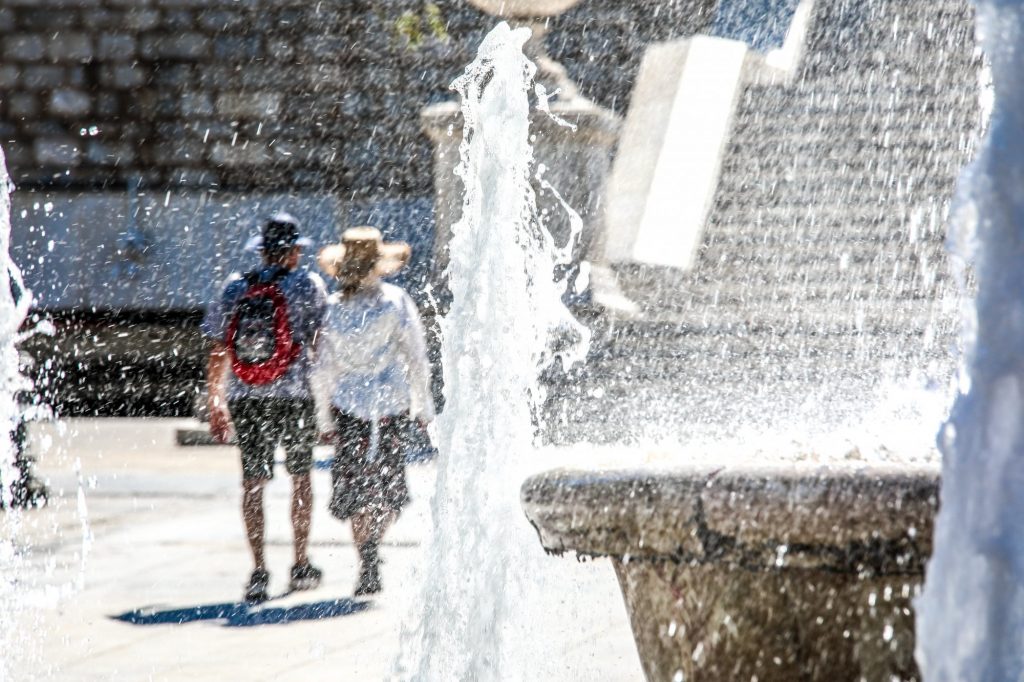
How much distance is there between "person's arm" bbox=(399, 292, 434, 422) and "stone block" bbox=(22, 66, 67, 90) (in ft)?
37.7

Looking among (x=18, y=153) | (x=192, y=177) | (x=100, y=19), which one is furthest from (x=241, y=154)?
(x=18, y=153)

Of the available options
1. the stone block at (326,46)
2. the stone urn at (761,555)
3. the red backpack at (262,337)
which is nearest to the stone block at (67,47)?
the stone block at (326,46)

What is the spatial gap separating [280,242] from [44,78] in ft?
37.2

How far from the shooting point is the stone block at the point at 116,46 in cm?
1527

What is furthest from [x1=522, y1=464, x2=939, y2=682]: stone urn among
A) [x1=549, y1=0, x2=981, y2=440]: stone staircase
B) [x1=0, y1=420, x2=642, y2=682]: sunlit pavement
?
[x1=549, y1=0, x2=981, y2=440]: stone staircase

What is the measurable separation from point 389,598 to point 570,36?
34.7 feet

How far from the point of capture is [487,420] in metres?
3.72

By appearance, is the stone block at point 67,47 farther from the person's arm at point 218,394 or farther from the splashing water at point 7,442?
the person's arm at point 218,394

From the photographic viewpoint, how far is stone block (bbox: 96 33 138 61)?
1527 cm

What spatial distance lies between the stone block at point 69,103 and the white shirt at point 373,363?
36.9 feet

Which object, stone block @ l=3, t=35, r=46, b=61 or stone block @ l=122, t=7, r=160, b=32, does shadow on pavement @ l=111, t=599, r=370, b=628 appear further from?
stone block @ l=3, t=35, r=46, b=61

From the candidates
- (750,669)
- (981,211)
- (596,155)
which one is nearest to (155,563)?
(750,669)

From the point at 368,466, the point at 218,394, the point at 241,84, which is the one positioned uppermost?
the point at 241,84

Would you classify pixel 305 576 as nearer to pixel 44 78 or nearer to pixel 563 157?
pixel 563 157
